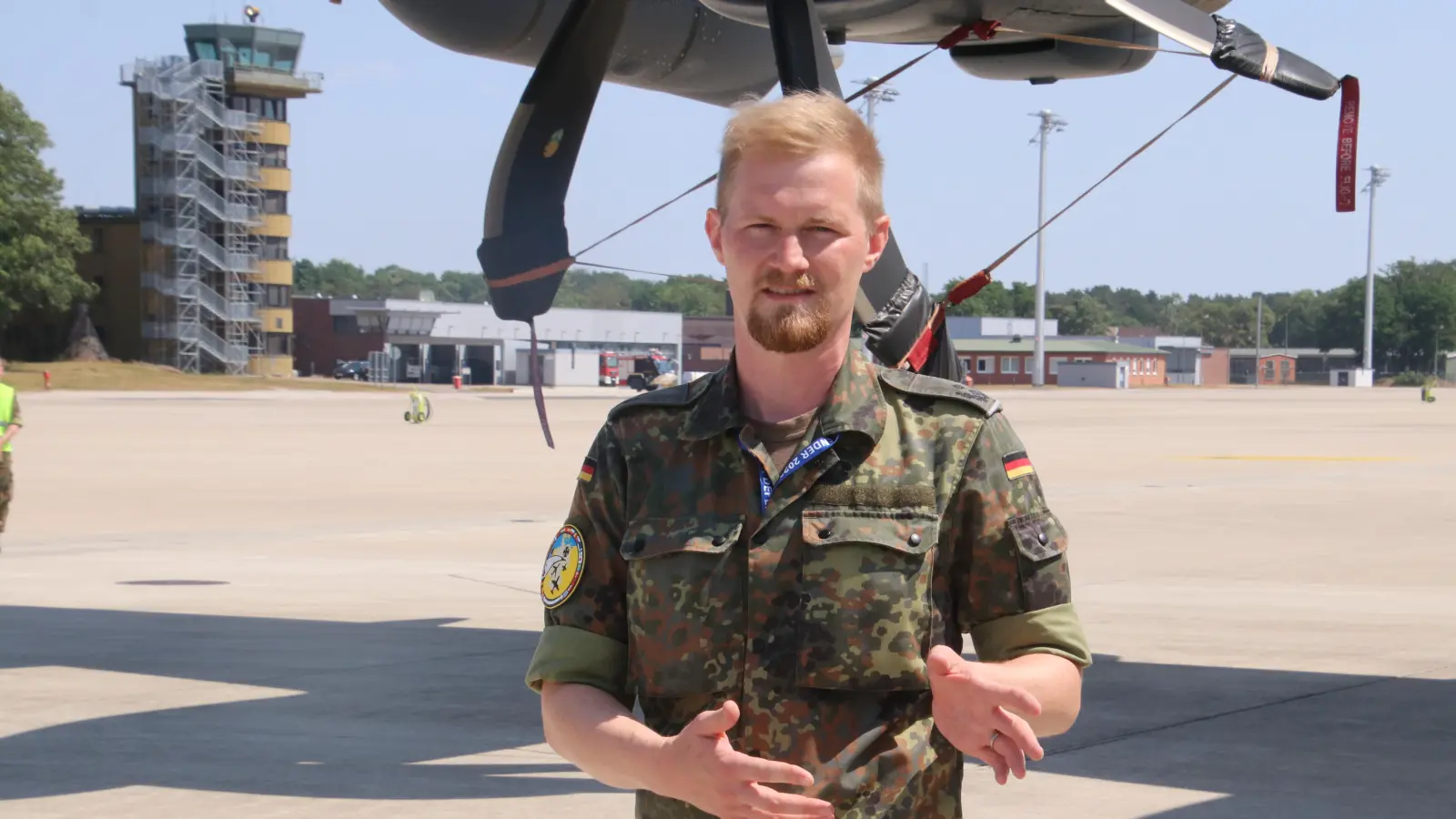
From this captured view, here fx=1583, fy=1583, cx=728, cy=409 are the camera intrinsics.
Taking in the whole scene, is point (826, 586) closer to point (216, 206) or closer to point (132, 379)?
point (132, 379)

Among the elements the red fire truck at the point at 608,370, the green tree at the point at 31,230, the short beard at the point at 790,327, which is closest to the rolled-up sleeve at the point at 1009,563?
the short beard at the point at 790,327

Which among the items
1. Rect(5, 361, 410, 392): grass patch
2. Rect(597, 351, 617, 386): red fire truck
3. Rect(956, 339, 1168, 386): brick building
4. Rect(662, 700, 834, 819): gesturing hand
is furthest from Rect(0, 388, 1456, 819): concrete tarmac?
Rect(956, 339, 1168, 386): brick building

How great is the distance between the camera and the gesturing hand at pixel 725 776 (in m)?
2.13

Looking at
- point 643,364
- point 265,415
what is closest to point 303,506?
point 265,415

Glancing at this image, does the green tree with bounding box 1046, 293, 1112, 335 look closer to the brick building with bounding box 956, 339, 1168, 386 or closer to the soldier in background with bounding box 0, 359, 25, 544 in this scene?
the brick building with bounding box 956, 339, 1168, 386

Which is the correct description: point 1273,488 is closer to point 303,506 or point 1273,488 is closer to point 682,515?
point 303,506

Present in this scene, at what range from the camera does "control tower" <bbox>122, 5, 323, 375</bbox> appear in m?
88.6

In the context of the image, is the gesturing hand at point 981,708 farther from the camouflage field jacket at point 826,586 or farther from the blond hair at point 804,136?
the blond hair at point 804,136

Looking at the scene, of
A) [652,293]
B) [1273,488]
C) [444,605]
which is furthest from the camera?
[652,293]

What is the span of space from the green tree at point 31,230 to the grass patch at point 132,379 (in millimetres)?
3791

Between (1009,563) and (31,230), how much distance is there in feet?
306

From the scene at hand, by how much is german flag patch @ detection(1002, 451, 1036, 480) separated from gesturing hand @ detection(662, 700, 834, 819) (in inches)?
24.8

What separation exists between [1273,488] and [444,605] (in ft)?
48.2

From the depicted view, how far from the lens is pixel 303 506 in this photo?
19.7 metres
